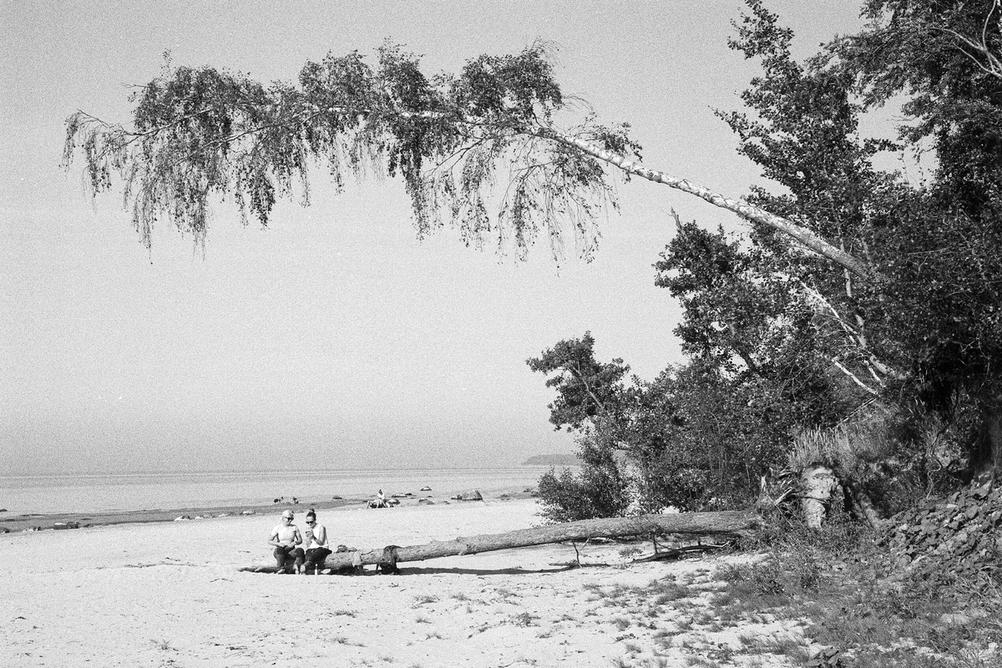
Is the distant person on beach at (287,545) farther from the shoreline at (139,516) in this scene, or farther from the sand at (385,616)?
the shoreline at (139,516)

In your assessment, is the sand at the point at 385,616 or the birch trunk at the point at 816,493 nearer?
the sand at the point at 385,616

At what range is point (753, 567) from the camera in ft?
34.6

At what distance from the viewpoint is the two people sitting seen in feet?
50.0

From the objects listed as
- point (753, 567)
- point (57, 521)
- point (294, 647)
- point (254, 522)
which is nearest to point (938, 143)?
point (753, 567)

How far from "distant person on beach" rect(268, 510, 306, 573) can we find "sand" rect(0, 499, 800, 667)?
33.0 inches

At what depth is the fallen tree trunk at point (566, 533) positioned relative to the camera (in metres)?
13.2

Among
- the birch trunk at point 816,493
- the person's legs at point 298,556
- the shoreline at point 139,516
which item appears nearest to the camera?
the birch trunk at point 816,493

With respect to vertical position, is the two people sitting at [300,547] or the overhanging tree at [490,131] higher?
the overhanging tree at [490,131]

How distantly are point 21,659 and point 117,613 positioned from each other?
2428 mm

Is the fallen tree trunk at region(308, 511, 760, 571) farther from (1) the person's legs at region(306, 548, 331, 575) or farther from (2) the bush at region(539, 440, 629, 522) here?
(2) the bush at region(539, 440, 629, 522)

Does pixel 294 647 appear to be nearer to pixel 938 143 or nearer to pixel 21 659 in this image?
pixel 21 659

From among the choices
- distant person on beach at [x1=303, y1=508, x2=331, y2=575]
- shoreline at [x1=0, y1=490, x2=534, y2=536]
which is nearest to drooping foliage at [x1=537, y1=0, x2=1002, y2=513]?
distant person on beach at [x1=303, y1=508, x2=331, y2=575]

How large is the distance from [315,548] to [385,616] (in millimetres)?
5084

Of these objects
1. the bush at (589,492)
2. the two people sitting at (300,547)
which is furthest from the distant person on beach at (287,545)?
the bush at (589,492)
